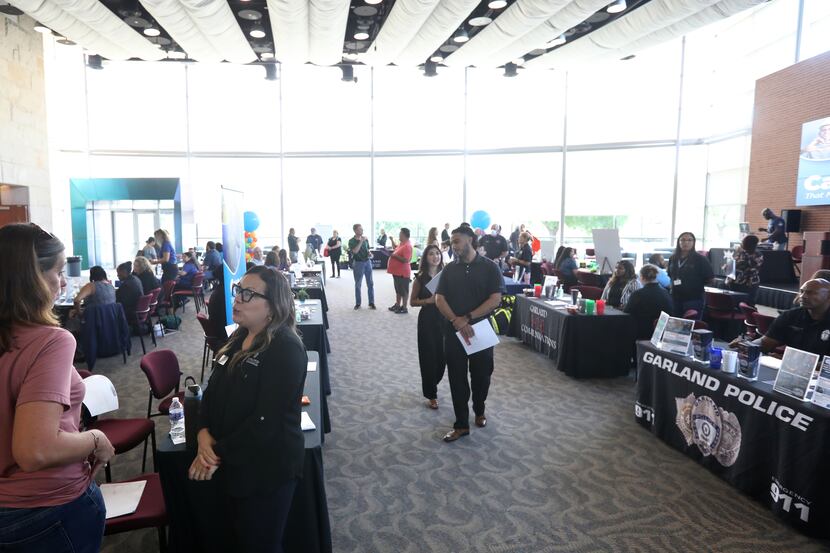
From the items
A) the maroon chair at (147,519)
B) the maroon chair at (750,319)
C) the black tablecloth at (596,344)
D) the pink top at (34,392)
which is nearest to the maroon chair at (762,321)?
the maroon chair at (750,319)

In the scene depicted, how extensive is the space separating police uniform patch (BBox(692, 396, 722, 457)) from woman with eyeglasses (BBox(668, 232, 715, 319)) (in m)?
2.37

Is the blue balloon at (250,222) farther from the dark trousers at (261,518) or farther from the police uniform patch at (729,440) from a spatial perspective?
the dark trousers at (261,518)

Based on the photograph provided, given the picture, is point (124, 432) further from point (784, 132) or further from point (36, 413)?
point (784, 132)

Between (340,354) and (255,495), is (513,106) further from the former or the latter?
(255,495)

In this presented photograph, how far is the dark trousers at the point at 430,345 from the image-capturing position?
4.25m

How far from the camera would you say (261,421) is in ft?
5.24

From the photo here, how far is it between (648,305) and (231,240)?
3933 mm

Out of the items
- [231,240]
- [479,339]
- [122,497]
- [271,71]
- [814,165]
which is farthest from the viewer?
[271,71]

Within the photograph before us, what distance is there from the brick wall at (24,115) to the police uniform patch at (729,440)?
37.0 feet

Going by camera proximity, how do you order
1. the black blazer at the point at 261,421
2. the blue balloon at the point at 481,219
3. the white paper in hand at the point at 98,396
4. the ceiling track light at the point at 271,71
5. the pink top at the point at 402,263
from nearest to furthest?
the black blazer at the point at 261,421
the white paper in hand at the point at 98,396
the pink top at the point at 402,263
the ceiling track light at the point at 271,71
the blue balloon at the point at 481,219

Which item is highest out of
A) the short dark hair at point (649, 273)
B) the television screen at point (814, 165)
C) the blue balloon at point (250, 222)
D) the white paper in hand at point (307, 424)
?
the television screen at point (814, 165)

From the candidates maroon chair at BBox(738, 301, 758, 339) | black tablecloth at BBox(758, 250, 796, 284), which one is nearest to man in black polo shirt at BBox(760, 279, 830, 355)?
maroon chair at BBox(738, 301, 758, 339)

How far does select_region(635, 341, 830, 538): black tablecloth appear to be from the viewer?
250cm

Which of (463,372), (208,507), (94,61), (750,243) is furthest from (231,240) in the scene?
(94,61)
